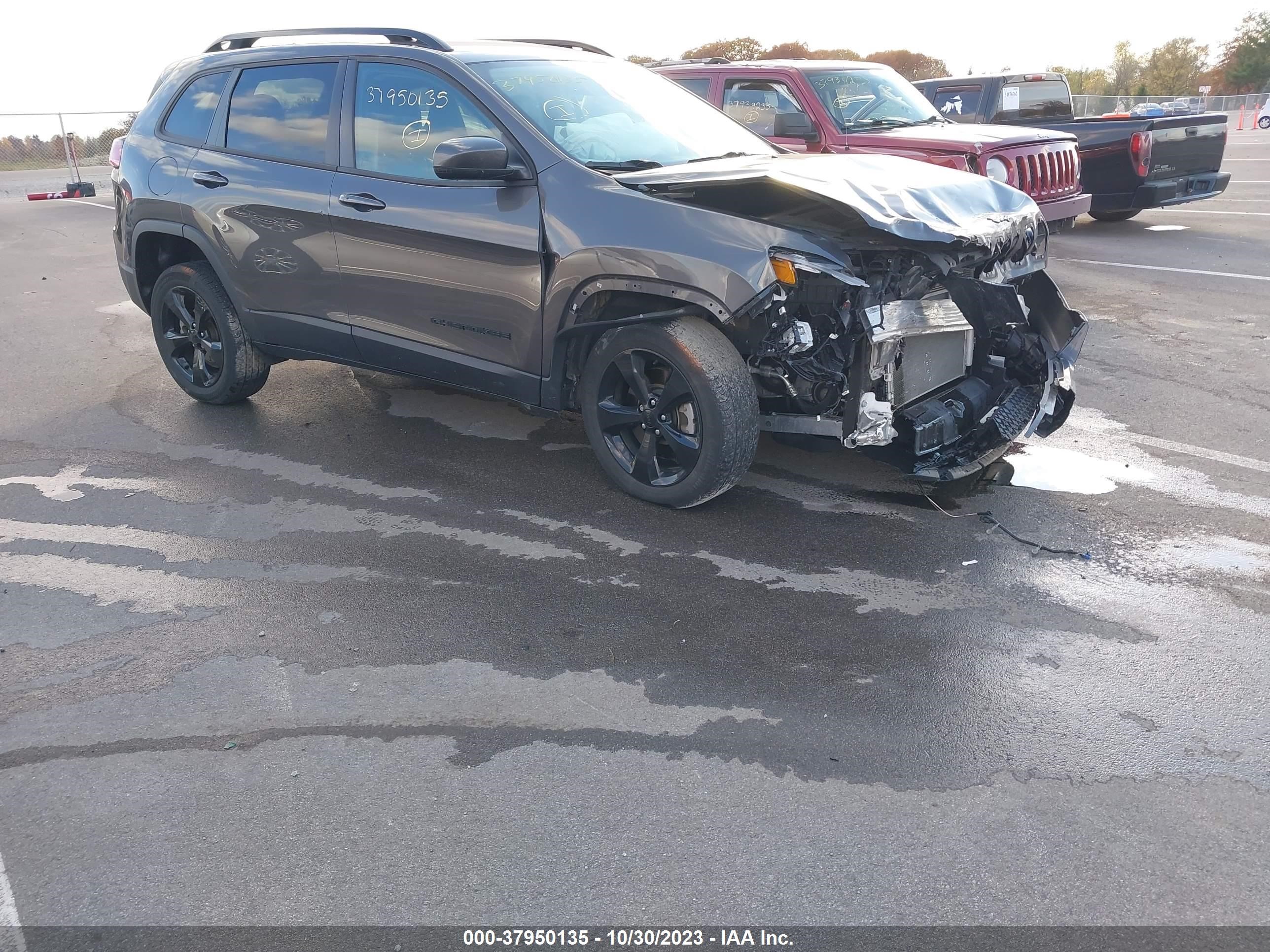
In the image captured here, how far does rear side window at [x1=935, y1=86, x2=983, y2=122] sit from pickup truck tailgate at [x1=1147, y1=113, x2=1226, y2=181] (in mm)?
2021

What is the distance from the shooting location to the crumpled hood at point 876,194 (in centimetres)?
410

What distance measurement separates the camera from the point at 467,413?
628 centimetres

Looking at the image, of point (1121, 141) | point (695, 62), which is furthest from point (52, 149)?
point (1121, 141)

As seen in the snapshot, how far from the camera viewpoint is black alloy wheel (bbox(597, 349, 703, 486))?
14.9 feet

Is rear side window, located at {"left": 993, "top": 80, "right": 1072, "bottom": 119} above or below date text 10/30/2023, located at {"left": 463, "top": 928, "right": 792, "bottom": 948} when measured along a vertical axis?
above

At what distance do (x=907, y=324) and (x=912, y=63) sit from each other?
54.3 m

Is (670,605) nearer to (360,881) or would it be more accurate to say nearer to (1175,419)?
(360,881)

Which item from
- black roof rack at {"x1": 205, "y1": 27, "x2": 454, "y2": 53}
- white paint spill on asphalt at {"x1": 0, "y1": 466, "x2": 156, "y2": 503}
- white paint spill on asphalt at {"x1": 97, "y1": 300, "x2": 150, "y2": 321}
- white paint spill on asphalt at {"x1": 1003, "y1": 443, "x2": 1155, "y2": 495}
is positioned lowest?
white paint spill on asphalt at {"x1": 1003, "y1": 443, "x2": 1155, "y2": 495}

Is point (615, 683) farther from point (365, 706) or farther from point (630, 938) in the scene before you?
point (630, 938)

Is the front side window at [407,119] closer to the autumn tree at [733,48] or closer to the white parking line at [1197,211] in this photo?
the white parking line at [1197,211]

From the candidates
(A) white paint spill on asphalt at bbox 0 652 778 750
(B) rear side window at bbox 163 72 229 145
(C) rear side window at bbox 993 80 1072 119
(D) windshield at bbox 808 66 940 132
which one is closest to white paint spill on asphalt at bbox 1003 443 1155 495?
(A) white paint spill on asphalt at bbox 0 652 778 750

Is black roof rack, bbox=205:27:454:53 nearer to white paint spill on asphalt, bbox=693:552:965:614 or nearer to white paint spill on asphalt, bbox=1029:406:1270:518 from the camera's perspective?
white paint spill on asphalt, bbox=693:552:965:614

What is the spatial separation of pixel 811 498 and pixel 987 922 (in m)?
2.62

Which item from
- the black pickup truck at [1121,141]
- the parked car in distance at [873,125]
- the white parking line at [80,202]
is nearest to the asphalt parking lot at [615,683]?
the parked car in distance at [873,125]
